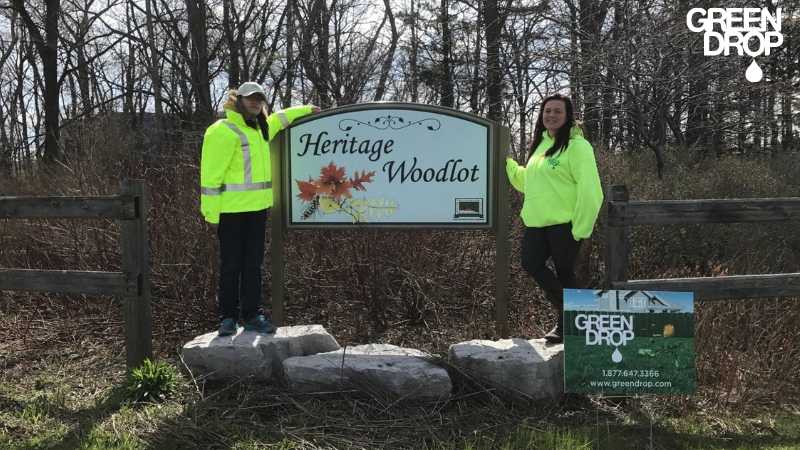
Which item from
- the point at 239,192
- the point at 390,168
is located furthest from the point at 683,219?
the point at 239,192

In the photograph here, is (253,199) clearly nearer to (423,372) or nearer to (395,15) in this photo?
(423,372)

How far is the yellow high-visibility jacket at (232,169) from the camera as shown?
411cm

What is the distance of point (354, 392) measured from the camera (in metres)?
3.76

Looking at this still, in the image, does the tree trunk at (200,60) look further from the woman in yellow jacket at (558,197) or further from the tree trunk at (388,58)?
the woman in yellow jacket at (558,197)

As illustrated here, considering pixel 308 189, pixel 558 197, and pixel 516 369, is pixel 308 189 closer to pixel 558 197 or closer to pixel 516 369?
pixel 558 197

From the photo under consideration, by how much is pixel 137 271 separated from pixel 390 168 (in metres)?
1.91

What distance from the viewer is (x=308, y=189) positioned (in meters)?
4.71

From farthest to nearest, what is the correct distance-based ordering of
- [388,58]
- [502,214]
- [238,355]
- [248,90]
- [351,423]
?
[388,58] → [502,214] → [248,90] → [238,355] → [351,423]

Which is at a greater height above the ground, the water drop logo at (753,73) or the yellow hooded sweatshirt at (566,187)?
the water drop logo at (753,73)

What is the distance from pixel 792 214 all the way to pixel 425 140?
2.47 metres

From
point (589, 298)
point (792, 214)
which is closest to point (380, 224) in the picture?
point (589, 298)

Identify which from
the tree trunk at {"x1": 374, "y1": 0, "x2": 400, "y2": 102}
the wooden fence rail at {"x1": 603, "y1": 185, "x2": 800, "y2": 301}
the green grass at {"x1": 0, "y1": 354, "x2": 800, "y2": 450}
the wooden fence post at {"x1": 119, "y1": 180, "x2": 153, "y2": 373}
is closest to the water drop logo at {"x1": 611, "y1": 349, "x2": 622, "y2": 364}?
the green grass at {"x1": 0, "y1": 354, "x2": 800, "y2": 450}

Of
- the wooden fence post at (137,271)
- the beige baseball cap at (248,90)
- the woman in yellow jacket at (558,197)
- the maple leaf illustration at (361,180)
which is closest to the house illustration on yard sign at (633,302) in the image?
the woman in yellow jacket at (558,197)

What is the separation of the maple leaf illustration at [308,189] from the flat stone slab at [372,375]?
4.30 ft
